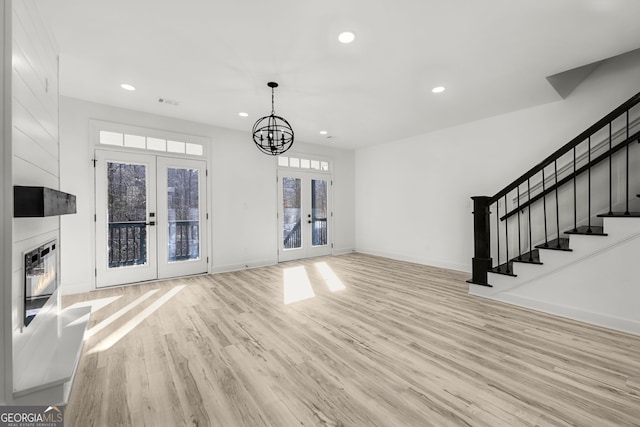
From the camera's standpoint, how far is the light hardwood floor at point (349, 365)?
1624mm

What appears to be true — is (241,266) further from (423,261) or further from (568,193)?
(568,193)

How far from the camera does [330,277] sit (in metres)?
4.86

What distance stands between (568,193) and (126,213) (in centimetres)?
690

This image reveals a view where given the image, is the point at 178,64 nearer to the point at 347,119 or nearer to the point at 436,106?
the point at 347,119

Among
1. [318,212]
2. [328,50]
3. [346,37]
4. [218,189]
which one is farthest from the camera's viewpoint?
[318,212]

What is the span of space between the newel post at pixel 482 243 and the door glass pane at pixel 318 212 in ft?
12.4

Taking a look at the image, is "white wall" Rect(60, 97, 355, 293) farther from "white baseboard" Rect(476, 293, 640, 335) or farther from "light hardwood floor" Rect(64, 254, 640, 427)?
"white baseboard" Rect(476, 293, 640, 335)

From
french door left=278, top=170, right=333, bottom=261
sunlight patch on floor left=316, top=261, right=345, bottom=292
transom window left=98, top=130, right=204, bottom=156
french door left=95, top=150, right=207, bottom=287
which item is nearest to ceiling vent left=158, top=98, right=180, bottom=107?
transom window left=98, top=130, right=204, bottom=156

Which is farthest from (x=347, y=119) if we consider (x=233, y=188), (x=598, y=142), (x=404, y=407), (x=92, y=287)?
(x=92, y=287)

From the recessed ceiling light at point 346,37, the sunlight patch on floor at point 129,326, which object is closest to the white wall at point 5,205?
the sunlight patch on floor at point 129,326

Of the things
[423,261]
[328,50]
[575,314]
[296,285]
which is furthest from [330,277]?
[328,50]

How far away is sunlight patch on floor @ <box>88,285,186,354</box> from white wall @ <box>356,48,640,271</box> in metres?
4.85

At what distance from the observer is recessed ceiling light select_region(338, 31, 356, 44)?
2.46 meters

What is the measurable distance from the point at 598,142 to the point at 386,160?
12.2ft
